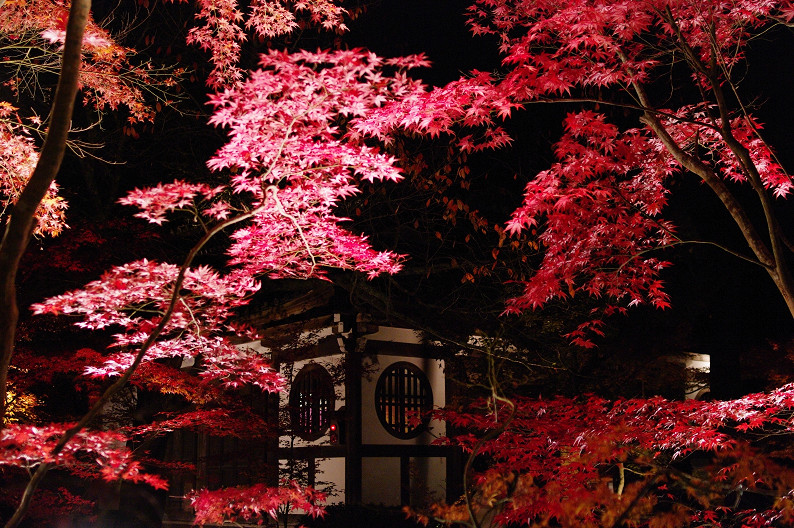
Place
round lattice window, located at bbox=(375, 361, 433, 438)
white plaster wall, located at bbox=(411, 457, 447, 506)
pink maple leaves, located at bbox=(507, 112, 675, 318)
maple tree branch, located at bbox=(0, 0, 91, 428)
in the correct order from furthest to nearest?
A: round lattice window, located at bbox=(375, 361, 433, 438) → white plaster wall, located at bbox=(411, 457, 447, 506) → pink maple leaves, located at bbox=(507, 112, 675, 318) → maple tree branch, located at bbox=(0, 0, 91, 428)

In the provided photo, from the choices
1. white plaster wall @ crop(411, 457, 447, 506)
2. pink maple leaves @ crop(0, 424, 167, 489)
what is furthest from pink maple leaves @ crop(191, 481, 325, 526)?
white plaster wall @ crop(411, 457, 447, 506)

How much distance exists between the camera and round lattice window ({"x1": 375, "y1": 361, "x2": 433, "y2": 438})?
14.8m

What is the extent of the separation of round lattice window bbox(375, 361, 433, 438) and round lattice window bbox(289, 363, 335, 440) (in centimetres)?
103

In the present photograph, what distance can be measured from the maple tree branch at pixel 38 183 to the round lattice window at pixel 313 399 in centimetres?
1071

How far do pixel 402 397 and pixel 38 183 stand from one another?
11924 millimetres

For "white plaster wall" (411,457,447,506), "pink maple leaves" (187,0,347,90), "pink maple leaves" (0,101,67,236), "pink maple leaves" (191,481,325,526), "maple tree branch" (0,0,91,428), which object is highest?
"pink maple leaves" (187,0,347,90)

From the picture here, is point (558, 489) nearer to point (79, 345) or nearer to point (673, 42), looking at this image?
point (673, 42)

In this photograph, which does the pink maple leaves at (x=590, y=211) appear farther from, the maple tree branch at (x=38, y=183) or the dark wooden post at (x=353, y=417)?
the dark wooden post at (x=353, y=417)

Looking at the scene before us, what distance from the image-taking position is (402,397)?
1512 cm

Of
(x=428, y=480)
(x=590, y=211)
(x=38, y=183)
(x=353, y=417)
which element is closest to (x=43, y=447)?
(x=38, y=183)

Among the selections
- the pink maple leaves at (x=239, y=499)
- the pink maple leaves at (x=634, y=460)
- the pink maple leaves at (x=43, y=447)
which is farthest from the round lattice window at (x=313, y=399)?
the pink maple leaves at (x=43, y=447)

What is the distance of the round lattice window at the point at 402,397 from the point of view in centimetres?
1480

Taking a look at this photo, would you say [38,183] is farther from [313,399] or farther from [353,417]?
[313,399]

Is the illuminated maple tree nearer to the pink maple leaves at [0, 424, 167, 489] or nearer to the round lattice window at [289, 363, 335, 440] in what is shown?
the pink maple leaves at [0, 424, 167, 489]
